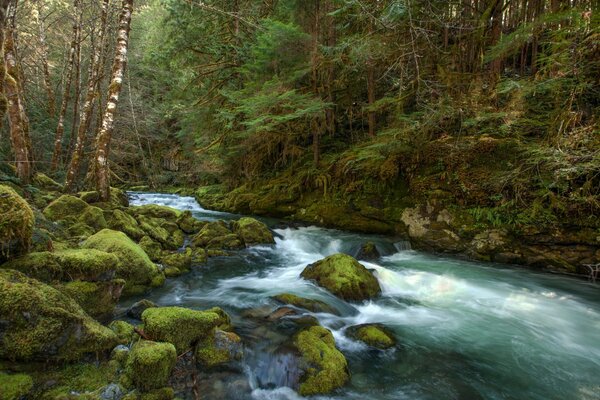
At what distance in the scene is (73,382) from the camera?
2.91 meters

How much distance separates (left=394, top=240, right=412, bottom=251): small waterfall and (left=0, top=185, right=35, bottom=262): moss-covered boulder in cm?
824

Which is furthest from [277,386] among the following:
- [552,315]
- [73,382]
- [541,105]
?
[541,105]

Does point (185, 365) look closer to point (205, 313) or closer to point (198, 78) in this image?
point (205, 313)

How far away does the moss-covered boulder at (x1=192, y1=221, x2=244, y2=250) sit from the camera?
28.9ft

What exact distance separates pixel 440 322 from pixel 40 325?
5.49 meters

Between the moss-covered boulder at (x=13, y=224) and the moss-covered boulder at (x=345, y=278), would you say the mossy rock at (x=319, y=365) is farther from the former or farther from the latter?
the moss-covered boulder at (x=13, y=224)

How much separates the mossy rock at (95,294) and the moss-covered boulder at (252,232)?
508 centimetres

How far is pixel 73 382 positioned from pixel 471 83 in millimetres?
9920

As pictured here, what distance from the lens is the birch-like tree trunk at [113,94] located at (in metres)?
8.12

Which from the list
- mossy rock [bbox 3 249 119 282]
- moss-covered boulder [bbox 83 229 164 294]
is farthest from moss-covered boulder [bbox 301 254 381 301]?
mossy rock [bbox 3 249 119 282]

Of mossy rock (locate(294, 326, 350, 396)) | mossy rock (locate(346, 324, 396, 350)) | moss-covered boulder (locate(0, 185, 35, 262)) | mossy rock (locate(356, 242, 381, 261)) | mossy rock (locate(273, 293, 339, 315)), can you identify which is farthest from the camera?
mossy rock (locate(356, 242, 381, 261))

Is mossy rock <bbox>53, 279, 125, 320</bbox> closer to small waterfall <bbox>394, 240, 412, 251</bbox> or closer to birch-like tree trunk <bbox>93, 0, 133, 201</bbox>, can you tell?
birch-like tree trunk <bbox>93, 0, 133, 201</bbox>

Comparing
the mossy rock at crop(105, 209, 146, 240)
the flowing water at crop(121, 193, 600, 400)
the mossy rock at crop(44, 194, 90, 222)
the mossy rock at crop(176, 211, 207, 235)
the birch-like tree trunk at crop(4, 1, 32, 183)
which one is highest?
the birch-like tree trunk at crop(4, 1, 32, 183)

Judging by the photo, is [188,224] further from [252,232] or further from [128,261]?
[128,261]
